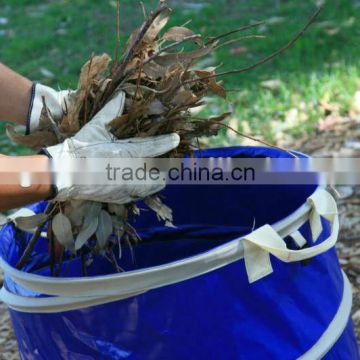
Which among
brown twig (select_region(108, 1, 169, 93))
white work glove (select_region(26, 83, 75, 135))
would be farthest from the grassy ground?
brown twig (select_region(108, 1, 169, 93))

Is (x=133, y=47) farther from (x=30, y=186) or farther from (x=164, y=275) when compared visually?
(x=164, y=275)

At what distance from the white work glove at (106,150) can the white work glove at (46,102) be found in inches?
9.8

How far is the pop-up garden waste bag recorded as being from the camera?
145cm

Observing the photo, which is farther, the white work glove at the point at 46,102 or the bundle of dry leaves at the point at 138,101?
the white work glove at the point at 46,102

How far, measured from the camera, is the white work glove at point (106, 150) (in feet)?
5.25

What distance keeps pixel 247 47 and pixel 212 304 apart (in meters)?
3.28

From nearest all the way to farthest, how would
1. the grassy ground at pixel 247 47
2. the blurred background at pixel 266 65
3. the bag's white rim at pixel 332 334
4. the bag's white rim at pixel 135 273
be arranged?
the bag's white rim at pixel 135 273, the bag's white rim at pixel 332 334, the blurred background at pixel 266 65, the grassy ground at pixel 247 47

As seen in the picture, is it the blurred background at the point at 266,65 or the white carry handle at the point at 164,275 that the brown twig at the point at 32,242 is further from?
the blurred background at the point at 266,65

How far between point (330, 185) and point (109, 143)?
557 mm

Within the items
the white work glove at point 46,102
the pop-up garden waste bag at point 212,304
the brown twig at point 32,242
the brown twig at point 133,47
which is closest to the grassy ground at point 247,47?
the white work glove at point 46,102

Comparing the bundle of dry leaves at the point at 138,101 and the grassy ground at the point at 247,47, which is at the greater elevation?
the bundle of dry leaves at the point at 138,101

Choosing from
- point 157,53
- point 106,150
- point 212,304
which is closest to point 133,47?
point 157,53

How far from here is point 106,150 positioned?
5.40ft

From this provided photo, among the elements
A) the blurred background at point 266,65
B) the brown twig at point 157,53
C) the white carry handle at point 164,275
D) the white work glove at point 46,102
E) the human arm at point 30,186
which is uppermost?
the brown twig at point 157,53
